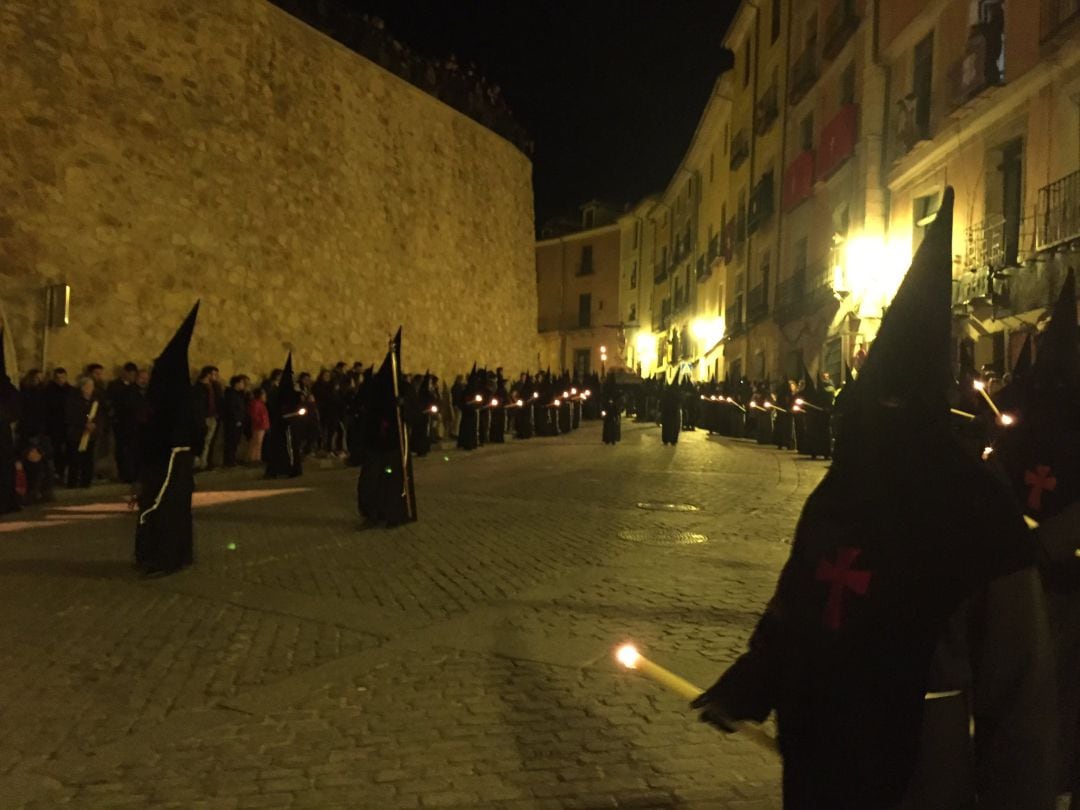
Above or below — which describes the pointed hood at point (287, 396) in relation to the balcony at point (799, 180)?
below

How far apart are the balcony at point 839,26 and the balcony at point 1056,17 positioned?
942 cm

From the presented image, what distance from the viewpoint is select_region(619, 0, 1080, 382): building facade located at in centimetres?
1667

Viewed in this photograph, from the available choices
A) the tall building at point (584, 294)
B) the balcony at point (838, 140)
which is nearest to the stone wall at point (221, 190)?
the balcony at point (838, 140)

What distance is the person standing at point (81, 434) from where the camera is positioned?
42.9ft

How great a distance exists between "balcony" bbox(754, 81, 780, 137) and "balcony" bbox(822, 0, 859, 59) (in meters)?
5.04

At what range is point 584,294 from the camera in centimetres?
6406

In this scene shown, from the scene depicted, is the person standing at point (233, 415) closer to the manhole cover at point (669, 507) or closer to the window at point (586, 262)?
the manhole cover at point (669, 507)

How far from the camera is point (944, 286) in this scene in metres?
2.03

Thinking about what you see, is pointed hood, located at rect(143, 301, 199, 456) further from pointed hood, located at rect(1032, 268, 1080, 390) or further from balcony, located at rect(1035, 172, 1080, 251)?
balcony, located at rect(1035, 172, 1080, 251)

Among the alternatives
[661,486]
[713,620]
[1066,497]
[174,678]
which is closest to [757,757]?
[1066,497]

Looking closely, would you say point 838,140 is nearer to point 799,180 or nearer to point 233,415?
point 799,180

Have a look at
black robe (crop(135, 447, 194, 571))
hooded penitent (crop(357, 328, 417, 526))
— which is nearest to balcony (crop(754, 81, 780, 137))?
hooded penitent (crop(357, 328, 417, 526))

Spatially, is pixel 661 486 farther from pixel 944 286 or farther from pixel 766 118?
pixel 766 118

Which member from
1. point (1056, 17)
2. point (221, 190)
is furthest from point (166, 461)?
point (1056, 17)
